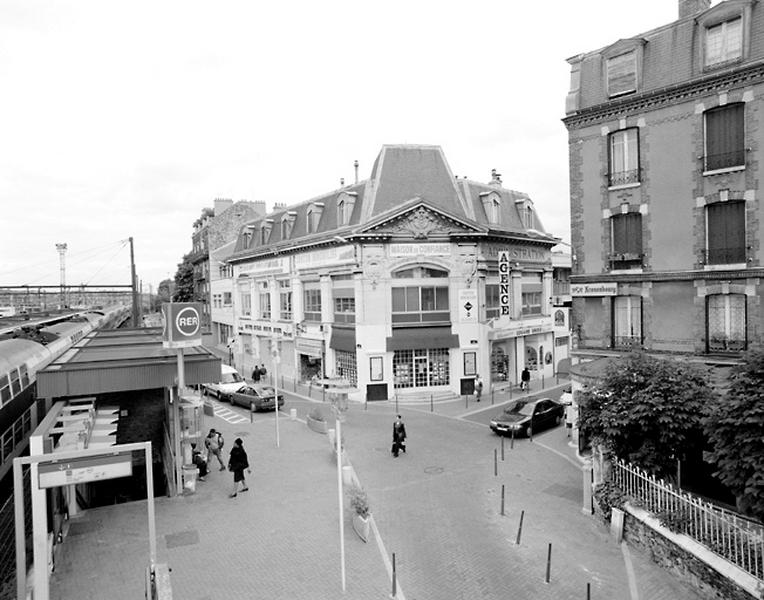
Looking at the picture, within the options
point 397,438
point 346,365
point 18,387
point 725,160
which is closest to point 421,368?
point 346,365

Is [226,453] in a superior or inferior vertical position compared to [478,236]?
inferior

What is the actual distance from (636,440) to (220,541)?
10.3 metres

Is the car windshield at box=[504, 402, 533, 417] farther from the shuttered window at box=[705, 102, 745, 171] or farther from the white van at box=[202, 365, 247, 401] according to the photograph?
the white van at box=[202, 365, 247, 401]

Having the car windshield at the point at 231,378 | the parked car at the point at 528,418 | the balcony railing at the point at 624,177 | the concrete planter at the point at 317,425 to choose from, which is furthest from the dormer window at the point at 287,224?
the balcony railing at the point at 624,177

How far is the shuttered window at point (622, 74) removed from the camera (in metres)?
20.1

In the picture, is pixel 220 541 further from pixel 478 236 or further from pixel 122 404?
pixel 478 236

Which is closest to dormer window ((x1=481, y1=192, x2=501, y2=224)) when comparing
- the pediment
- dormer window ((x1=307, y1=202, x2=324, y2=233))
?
the pediment

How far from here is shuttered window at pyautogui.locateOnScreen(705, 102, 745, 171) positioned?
17.9 metres

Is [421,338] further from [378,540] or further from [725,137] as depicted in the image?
[378,540]

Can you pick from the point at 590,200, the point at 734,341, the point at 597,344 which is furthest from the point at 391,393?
the point at 734,341

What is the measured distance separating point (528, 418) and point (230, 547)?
14.3 m

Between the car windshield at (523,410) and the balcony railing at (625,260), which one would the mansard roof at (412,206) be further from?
the balcony railing at (625,260)

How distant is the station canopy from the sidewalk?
3275mm

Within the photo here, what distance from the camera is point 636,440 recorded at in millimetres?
13594
